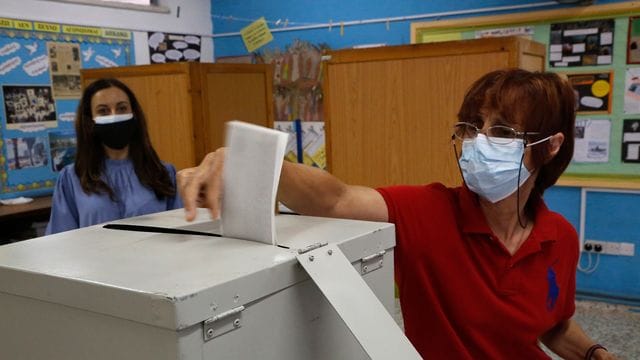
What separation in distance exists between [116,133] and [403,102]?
3.56 ft

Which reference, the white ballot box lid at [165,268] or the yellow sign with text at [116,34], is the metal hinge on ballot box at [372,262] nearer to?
the white ballot box lid at [165,268]

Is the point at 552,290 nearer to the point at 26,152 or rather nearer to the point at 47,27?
the point at 26,152

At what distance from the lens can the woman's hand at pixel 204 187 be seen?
0.76 meters

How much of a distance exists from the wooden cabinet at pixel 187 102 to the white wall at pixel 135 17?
839 mm

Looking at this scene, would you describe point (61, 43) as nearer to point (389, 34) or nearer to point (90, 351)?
point (389, 34)

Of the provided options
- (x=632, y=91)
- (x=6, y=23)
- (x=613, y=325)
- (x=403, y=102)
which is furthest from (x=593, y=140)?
(x=6, y=23)

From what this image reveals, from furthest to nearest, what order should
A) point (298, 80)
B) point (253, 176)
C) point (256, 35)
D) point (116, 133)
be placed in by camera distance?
point (256, 35) → point (298, 80) → point (116, 133) → point (253, 176)

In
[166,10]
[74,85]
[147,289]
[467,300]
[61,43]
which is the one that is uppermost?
[166,10]

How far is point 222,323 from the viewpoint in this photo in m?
0.54

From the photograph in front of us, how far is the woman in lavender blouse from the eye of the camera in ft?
6.56

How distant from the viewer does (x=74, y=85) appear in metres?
3.36

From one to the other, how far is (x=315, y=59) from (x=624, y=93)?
1.93 m

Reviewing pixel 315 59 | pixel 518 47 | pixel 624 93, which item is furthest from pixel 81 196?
pixel 624 93

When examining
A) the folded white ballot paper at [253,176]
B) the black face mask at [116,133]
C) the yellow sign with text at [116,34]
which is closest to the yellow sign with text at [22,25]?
the yellow sign with text at [116,34]
